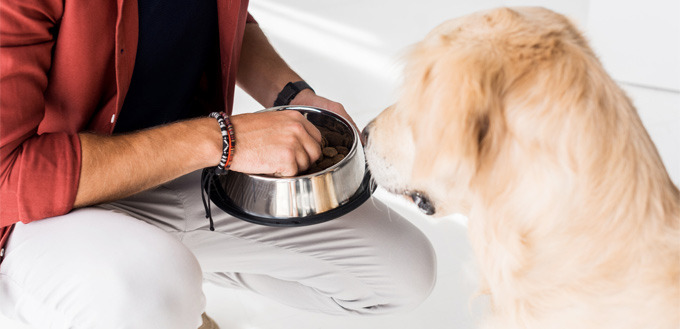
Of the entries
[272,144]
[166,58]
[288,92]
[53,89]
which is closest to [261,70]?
[288,92]

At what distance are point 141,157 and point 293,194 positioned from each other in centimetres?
28

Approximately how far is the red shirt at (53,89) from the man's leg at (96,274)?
49mm

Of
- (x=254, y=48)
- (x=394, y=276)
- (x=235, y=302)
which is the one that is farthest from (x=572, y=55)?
(x=235, y=302)

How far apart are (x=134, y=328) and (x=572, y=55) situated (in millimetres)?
792

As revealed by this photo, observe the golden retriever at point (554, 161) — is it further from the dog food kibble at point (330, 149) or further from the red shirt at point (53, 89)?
the red shirt at point (53, 89)

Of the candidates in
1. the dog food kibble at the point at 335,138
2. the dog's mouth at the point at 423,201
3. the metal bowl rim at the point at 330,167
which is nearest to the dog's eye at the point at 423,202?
the dog's mouth at the point at 423,201

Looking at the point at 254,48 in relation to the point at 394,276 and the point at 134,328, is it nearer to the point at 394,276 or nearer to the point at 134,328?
the point at 394,276

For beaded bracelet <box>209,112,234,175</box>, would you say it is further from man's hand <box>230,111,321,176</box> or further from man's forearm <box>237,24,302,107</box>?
man's forearm <box>237,24,302,107</box>

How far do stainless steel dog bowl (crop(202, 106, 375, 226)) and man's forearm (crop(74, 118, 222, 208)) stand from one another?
9 cm

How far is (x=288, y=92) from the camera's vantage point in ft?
4.87

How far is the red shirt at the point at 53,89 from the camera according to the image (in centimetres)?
99

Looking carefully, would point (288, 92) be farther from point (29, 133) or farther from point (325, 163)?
point (29, 133)

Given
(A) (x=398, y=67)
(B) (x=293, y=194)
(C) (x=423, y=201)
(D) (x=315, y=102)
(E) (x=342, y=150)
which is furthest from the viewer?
(D) (x=315, y=102)

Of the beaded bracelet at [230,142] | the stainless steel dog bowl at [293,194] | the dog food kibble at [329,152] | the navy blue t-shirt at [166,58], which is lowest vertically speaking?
the stainless steel dog bowl at [293,194]
